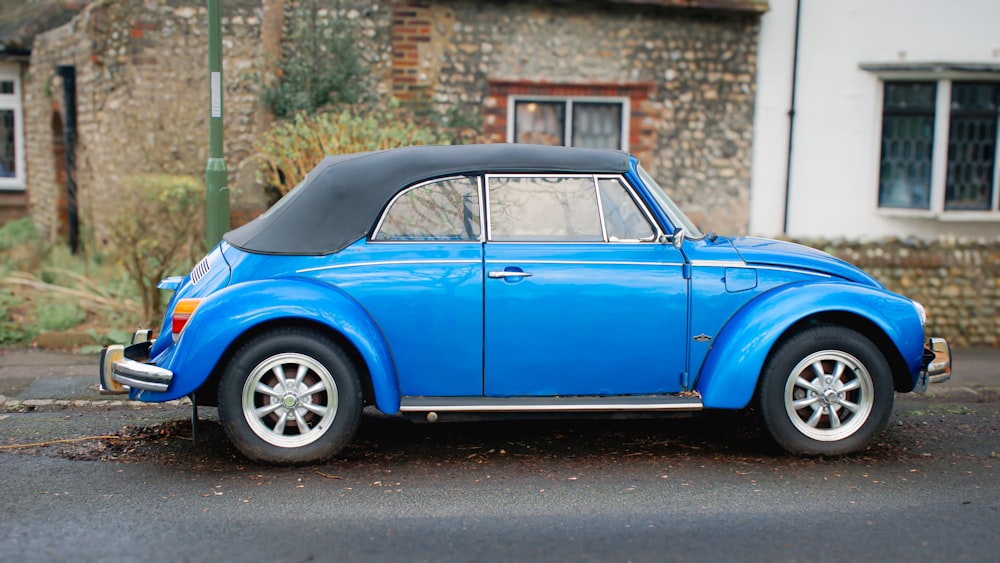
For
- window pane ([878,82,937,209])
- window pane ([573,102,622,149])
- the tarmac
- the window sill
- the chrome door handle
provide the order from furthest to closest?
window pane ([573,102,622,149]) → window pane ([878,82,937,209]) → the window sill → the tarmac → the chrome door handle

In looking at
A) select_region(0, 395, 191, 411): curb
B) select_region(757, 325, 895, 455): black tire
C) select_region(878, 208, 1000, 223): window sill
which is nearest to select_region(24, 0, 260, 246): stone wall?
select_region(0, 395, 191, 411): curb

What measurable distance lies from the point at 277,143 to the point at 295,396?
5401mm

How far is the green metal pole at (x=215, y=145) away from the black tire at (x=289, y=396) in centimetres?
272

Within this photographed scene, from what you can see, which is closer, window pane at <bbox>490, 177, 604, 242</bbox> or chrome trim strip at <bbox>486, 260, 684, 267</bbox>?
chrome trim strip at <bbox>486, 260, 684, 267</bbox>

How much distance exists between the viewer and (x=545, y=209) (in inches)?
211

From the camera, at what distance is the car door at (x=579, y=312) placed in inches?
202

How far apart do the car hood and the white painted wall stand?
667 centimetres

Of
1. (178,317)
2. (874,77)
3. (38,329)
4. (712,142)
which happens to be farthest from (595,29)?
(178,317)

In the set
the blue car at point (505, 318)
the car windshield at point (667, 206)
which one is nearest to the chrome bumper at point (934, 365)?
the blue car at point (505, 318)

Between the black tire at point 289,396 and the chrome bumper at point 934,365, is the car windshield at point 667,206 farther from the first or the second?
the black tire at point 289,396

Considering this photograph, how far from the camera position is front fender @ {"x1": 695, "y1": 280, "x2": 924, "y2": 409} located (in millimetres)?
5125

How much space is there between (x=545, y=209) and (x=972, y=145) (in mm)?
8750

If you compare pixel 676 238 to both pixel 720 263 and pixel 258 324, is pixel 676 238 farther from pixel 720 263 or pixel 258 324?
pixel 258 324

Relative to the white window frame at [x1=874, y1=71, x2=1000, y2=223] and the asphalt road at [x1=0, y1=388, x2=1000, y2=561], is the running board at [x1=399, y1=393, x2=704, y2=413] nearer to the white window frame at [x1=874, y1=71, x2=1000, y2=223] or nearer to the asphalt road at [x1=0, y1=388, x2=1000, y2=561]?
the asphalt road at [x1=0, y1=388, x2=1000, y2=561]
